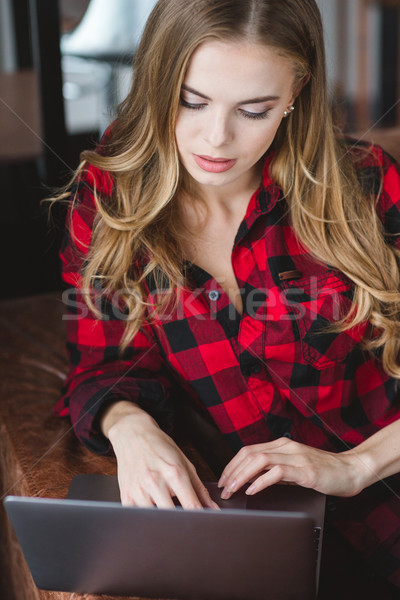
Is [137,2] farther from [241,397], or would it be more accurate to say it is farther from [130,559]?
[130,559]

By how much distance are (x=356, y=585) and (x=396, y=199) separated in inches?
26.2

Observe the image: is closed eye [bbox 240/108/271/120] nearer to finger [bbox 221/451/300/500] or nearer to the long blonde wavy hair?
the long blonde wavy hair

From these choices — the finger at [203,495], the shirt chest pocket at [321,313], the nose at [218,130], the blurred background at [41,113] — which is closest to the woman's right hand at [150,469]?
the finger at [203,495]

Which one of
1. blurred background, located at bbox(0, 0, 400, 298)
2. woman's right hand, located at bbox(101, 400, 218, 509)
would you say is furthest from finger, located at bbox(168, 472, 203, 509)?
blurred background, located at bbox(0, 0, 400, 298)

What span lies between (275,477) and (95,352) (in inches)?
16.3

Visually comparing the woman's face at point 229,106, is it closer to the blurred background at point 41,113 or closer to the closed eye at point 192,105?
the closed eye at point 192,105

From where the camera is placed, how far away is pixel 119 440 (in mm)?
1043

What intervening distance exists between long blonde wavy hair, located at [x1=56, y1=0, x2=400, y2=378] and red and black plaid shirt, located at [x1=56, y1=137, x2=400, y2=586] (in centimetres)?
3

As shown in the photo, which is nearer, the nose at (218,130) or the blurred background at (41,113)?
the nose at (218,130)

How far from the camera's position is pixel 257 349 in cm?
119

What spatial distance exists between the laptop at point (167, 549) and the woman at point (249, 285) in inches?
8.9

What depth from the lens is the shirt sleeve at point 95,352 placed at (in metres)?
1.17

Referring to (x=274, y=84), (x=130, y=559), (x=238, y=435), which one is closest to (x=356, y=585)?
(x=238, y=435)

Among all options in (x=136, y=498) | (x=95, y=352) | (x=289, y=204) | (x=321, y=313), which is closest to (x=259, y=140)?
(x=289, y=204)
